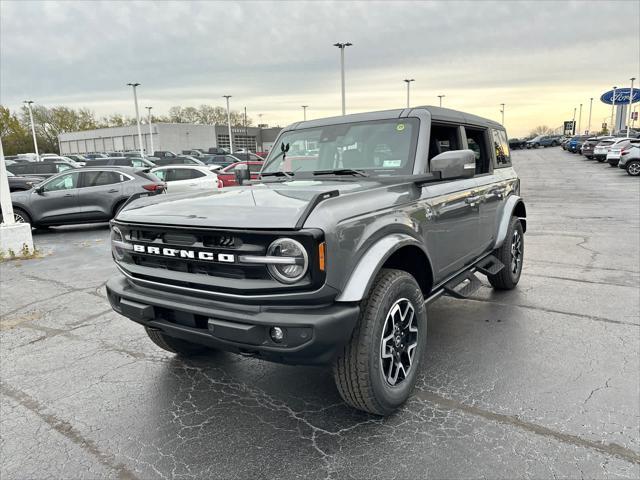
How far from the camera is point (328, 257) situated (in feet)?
7.80

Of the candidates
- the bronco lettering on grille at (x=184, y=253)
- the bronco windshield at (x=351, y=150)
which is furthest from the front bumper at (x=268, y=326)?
the bronco windshield at (x=351, y=150)

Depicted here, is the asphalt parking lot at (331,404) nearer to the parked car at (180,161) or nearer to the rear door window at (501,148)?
the rear door window at (501,148)

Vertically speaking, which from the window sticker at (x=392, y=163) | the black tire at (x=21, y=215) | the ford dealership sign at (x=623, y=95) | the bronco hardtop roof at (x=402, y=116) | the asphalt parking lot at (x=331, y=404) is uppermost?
the ford dealership sign at (x=623, y=95)

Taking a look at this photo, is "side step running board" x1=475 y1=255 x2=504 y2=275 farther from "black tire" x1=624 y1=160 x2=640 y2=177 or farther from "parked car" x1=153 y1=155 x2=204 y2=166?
"black tire" x1=624 y1=160 x2=640 y2=177

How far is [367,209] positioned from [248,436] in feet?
5.05

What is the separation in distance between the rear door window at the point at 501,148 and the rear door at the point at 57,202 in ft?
32.2

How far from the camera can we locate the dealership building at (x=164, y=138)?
77438 mm

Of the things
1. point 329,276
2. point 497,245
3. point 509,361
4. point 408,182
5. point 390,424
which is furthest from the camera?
point 497,245

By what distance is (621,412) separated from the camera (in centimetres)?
291

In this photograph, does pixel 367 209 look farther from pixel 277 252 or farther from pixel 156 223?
pixel 156 223

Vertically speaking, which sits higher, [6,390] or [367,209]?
[367,209]

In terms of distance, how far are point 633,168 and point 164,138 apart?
6987 centimetres

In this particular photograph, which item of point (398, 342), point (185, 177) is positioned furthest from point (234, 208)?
point (185, 177)

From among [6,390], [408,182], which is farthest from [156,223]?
[6,390]
